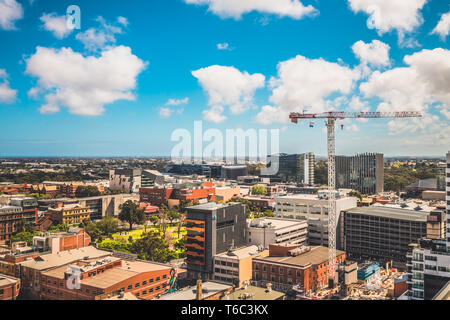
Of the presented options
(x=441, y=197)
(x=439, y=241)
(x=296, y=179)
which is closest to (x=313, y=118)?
(x=439, y=241)

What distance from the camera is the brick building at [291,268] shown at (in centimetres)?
1130

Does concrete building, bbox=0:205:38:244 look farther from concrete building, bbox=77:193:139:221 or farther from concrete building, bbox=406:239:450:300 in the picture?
concrete building, bbox=406:239:450:300

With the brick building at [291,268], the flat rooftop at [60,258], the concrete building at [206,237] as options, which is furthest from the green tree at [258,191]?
the flat rooftop at [60,258]

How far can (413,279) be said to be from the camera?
10.2 metres

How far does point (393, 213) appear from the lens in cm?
A: 1623

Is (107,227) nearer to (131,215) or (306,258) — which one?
(131,215)

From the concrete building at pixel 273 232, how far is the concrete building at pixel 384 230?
2416 millimetres

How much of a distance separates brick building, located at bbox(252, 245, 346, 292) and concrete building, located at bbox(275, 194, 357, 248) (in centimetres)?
362

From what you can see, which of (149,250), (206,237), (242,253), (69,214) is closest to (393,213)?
(242,253)

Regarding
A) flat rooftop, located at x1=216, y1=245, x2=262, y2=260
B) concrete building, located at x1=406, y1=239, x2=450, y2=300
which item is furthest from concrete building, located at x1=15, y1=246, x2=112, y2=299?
concrete building, located at x1=406, y1=239, x2=450, y2=300

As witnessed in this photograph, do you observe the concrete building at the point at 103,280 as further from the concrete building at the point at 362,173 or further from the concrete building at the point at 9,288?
the concrete building at the point at 362,173

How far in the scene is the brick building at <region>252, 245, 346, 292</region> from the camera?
1130 centimetres
